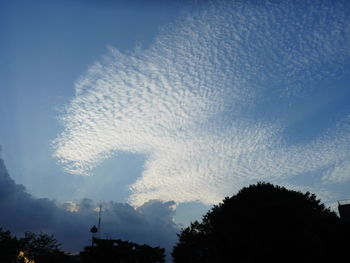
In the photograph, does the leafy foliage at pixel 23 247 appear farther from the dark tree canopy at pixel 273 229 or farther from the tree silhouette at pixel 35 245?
the dark tree canopy at pixel 273 229

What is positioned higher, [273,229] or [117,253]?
[273,229]

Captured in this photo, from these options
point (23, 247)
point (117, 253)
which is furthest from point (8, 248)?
point (117, 253)

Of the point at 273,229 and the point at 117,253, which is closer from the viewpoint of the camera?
the point at 117,253

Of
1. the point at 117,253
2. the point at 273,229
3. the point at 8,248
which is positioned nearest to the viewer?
the point at 117,253

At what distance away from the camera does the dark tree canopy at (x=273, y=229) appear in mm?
28797

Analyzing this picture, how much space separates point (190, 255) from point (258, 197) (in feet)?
64.5

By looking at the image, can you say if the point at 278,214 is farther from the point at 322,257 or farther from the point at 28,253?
the point at 28,253

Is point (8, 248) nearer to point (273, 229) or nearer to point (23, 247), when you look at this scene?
point (23, 247)

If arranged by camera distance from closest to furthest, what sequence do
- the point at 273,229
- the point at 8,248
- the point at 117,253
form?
the point at 117,253 < the point at 273,229 < the point at 8,248

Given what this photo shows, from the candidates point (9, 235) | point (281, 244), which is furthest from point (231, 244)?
point (9, 235)

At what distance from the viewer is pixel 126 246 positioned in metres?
26.2

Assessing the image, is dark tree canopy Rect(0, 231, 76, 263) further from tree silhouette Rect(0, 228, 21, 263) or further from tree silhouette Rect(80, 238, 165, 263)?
tree silhouette Rect(80, 238, 165, 263)

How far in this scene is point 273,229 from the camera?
30.1 meters

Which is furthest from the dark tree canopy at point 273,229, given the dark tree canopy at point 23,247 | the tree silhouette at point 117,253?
the dark tree canopy at point 23,247
